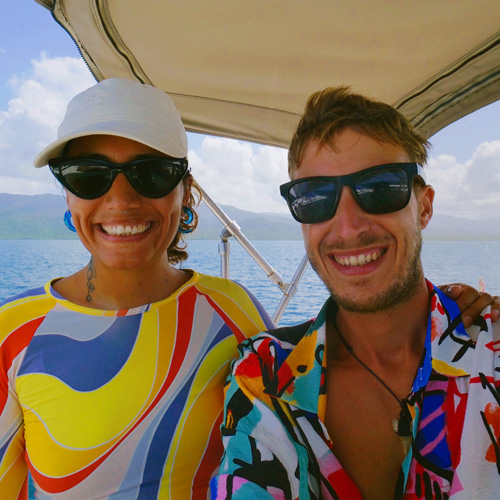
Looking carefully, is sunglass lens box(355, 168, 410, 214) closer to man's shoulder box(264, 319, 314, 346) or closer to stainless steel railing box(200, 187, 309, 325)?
man's shoulder box(264, 319, 314, 346)

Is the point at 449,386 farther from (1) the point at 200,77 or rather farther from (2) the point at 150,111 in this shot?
(1) the point at 200,77

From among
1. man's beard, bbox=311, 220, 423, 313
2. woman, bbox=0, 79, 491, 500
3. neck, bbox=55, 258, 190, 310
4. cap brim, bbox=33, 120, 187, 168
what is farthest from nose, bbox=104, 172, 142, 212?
man's beard, bbox=311, 220, 423, 313

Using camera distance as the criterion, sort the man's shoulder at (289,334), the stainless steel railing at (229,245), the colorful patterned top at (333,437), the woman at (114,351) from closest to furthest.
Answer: the colorful patterned top at (333,437), the woman at (114,351), the man's shoulder at (289,334), the stainless steel railing at (229,245)

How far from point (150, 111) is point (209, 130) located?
1332 mm

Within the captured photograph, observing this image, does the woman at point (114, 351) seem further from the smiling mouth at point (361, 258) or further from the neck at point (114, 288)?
the smiling mouth at point (361, 258)

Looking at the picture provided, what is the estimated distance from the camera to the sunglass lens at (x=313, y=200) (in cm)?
140

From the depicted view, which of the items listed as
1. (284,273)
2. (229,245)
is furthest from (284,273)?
(229,245)

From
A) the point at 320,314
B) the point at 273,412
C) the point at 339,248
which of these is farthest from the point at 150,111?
the point at 273,412

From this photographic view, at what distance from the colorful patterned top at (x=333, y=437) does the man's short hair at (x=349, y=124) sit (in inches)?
22.9

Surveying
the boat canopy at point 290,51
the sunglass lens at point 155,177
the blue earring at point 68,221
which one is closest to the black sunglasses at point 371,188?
the sunglass lens at point 155,177

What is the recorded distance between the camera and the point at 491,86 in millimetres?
1914

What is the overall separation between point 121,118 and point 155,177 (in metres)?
0.20

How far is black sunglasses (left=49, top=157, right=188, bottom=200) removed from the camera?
138 cm

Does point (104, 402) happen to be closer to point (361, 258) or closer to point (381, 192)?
point (361, 258)
